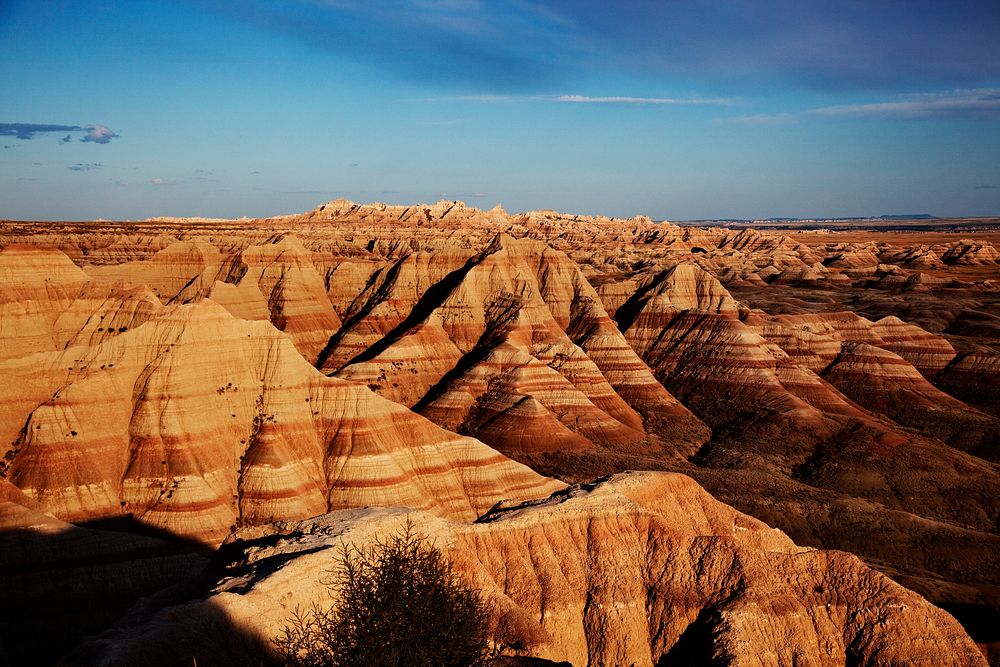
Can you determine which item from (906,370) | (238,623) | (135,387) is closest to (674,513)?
(238,623)

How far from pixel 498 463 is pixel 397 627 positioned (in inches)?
1189

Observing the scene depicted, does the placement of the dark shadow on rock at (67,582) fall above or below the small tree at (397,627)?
below

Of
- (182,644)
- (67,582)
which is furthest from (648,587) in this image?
(67,582)

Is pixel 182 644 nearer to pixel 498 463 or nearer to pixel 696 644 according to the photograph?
pixel 696 644

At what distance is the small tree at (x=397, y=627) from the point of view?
18797mm

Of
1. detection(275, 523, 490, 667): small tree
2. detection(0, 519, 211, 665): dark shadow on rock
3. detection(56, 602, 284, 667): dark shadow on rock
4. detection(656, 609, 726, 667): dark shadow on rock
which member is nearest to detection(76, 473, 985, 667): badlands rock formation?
detection(656, 609, 726, 667): dark shadow on rock

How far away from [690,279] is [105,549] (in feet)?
297

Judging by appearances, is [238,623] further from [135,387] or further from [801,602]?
[135,387]

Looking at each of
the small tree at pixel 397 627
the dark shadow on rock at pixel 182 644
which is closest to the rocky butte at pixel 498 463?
the dark shadow on rock at pixel 182 644

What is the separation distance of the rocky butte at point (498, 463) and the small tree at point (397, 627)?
2379 mm

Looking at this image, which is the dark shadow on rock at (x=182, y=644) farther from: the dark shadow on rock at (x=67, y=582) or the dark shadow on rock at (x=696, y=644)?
the dark shadow on rock at (x=696, y=644)

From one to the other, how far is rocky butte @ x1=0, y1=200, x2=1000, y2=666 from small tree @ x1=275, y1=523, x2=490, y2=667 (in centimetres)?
238

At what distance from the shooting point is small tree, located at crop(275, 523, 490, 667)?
740 inches

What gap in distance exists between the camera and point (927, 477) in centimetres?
6425
